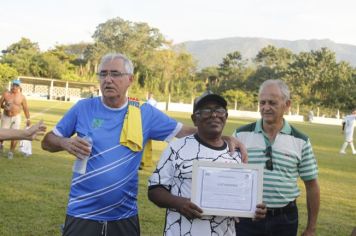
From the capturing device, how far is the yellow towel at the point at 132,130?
361 centimetres

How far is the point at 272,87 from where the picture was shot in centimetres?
402

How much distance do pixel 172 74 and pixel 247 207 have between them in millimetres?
83303

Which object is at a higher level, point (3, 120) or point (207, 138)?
point (207, 138)

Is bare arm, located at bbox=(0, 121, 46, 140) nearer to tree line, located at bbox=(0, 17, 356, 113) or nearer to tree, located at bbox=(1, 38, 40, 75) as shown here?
tree line, located at bbox=(0, 17, 356, 113)

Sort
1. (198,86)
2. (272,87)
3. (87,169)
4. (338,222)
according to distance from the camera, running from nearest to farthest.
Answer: (87,169)
(272,87)
(338,222)
(198,86)

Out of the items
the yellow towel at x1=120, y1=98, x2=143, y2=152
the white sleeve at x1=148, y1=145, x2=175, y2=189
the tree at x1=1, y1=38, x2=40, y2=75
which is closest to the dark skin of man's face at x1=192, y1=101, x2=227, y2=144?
the white sleeve at x1=148, y1=145, x2=175, y2=189

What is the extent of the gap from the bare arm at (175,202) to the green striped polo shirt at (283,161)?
42.2 inches

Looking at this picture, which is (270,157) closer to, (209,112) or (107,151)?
(209,112)

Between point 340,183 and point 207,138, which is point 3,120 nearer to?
point 340,183

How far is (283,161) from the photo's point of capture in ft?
13.1

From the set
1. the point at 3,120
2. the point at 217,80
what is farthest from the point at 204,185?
the point at 217,80

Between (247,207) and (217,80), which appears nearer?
(247,207)

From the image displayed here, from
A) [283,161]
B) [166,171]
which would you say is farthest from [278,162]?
[166,171]

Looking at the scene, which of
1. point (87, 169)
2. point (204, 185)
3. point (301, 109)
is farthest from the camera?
point (301, 109)
